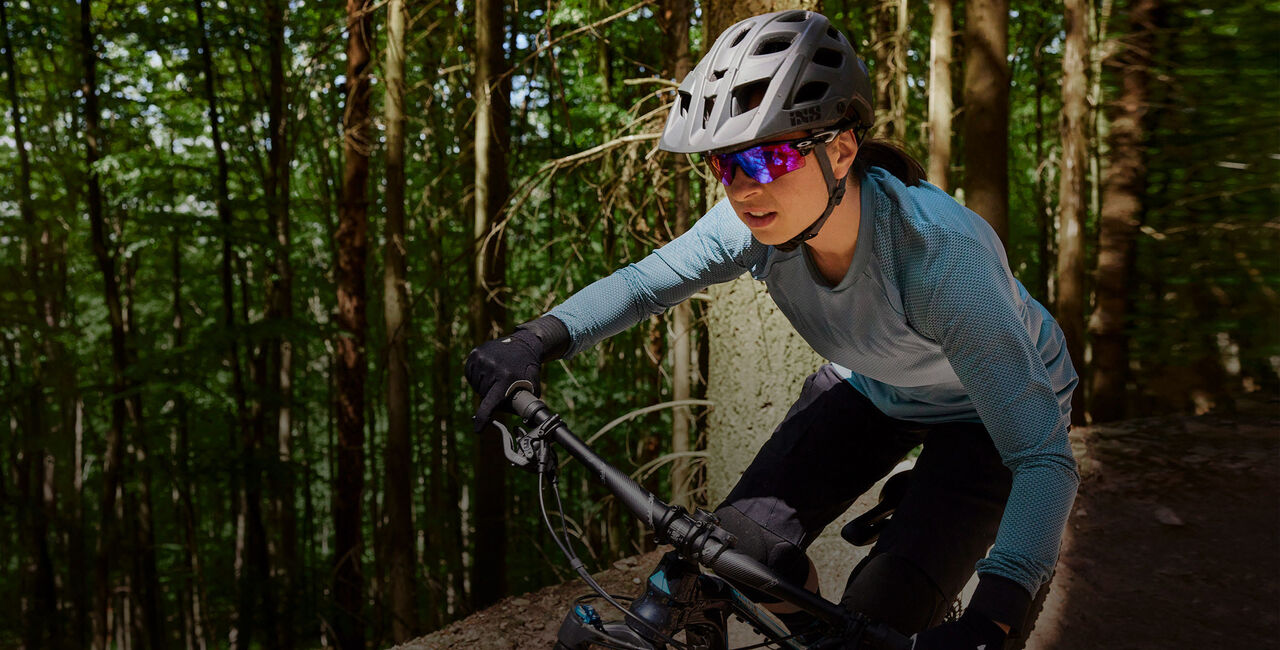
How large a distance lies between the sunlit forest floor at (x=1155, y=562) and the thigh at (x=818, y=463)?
232 cm

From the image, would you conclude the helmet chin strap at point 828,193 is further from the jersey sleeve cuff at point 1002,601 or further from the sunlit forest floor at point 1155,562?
the sunlit forest floor at point 1155,562

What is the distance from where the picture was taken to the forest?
6.74 metres

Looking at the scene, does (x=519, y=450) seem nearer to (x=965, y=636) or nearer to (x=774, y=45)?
(x=965, y=636)

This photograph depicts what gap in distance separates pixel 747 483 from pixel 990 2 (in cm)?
567

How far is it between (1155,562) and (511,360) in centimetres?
468

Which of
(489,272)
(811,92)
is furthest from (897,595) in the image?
(489,272)

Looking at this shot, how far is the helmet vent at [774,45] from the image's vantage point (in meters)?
2.00

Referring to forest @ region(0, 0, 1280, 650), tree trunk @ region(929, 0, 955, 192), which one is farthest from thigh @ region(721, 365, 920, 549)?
tree trunk @ region(929, 0, 955, 192)

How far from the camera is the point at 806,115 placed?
1872 millimetres

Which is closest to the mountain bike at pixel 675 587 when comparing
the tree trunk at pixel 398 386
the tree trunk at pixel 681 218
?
the tree trunk at pixel 681 218

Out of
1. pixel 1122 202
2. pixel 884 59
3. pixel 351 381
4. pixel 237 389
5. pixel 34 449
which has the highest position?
pixel 884 59

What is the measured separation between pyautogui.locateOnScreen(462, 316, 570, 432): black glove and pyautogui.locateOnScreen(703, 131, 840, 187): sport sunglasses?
565 mm

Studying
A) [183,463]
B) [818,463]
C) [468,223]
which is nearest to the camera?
[818,463]

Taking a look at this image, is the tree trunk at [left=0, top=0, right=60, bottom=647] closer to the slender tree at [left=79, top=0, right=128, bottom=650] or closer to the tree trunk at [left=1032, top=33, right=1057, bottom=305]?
the slender tree at [left=79, top=0, right=128, bottom=650]
